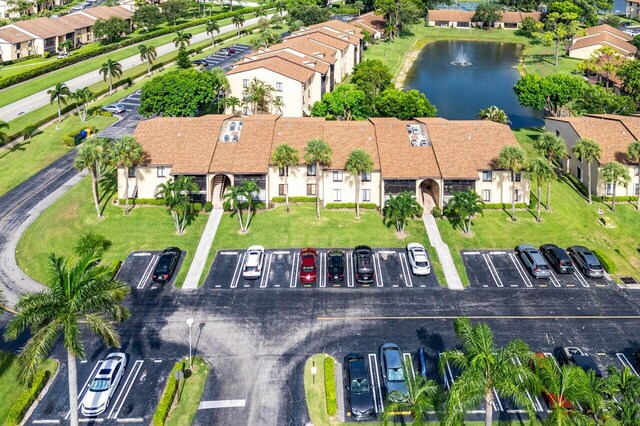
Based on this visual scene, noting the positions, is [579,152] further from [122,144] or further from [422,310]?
[122,144]

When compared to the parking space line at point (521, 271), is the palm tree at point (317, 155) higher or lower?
higher

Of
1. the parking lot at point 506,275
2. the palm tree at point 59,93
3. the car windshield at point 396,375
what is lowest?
the car windshield at point 396,375

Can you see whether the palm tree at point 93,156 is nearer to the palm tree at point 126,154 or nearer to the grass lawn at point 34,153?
the palm tree at point 126,154

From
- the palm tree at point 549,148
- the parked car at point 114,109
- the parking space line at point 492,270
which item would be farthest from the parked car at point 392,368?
the parked car at point 114,109

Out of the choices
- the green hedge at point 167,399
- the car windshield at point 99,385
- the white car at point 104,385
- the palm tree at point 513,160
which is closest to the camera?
the green hedge at point 167,399

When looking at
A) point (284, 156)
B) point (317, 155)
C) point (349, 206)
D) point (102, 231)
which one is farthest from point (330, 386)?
point (102, 231)

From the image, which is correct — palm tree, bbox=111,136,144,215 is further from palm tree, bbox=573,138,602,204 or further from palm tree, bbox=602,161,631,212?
palm tree, bbox=602,161,631,212

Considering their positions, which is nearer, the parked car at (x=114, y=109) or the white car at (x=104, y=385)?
the white car at (x=104, y=385)
